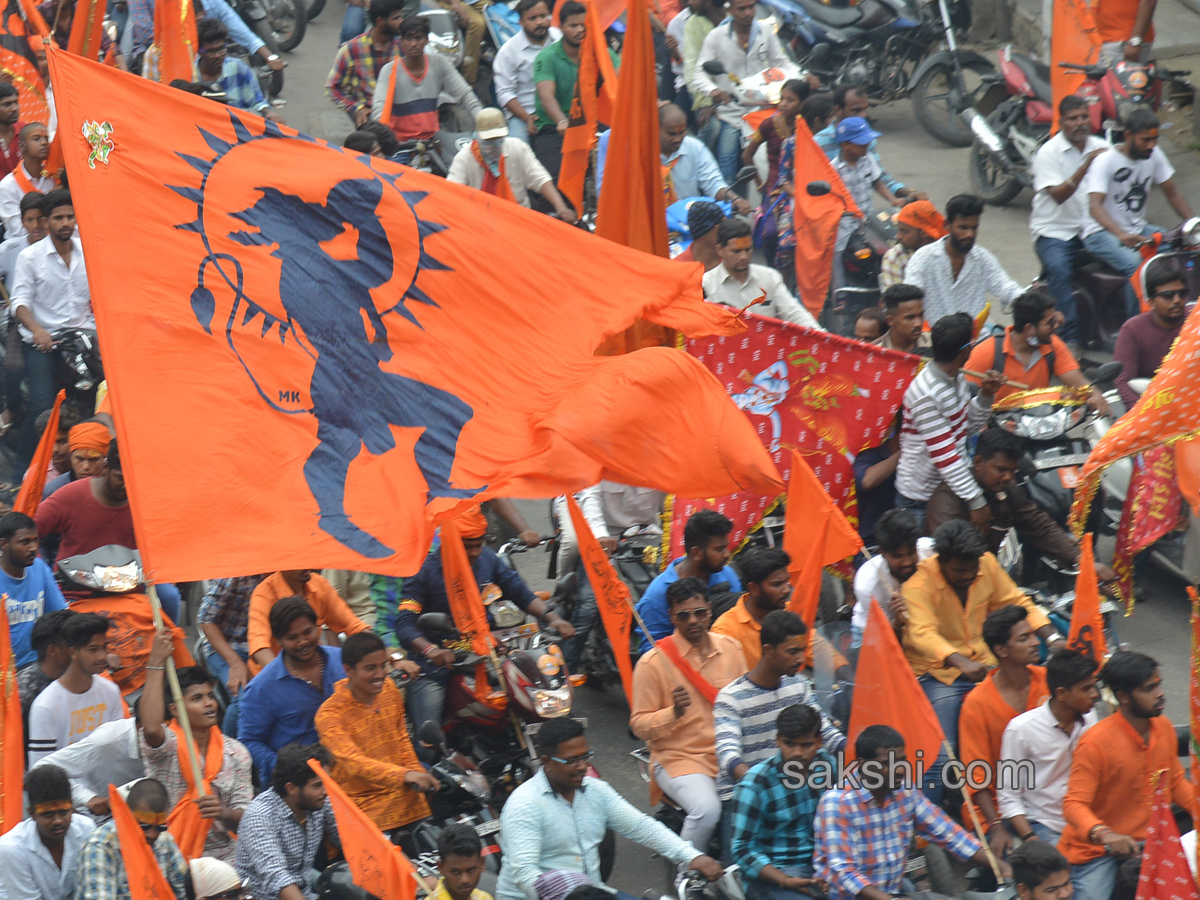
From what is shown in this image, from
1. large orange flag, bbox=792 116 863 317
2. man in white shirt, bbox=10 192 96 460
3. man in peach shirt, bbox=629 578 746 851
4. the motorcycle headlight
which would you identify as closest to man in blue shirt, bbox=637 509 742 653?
man in peach shirt, bbox=629 578 746 851

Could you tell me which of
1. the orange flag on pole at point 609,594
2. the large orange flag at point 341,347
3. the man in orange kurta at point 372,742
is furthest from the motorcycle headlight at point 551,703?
the large orange flag at point 341,347

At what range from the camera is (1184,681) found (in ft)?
30.5

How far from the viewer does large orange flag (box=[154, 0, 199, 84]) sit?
43.2ft

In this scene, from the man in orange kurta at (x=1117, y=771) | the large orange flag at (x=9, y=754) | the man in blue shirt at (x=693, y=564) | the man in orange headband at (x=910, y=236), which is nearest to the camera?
the large orange flag at (x=9, y=754)

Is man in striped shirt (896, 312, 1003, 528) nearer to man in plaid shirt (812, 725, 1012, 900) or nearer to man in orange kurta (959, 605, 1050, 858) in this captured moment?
man in orange kurta (959, 605, 1050, 858)

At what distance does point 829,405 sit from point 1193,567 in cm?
210

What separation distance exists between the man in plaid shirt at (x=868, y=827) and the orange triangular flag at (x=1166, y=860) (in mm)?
1024

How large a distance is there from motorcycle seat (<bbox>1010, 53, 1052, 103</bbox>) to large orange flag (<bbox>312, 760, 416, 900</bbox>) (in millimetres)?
9552

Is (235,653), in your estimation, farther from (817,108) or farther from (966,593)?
(817,108)

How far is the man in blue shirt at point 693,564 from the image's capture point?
864 centimetres

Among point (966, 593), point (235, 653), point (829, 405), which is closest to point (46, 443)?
point (235, 653)

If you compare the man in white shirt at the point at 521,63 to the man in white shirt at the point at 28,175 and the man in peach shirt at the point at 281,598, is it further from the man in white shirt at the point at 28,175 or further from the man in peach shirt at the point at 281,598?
the man in peach shirt at the point at 281,598

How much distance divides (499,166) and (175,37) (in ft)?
9.25

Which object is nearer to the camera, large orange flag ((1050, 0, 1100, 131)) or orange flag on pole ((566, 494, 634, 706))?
orange flag on pole ((566, 494, 634, 706))
